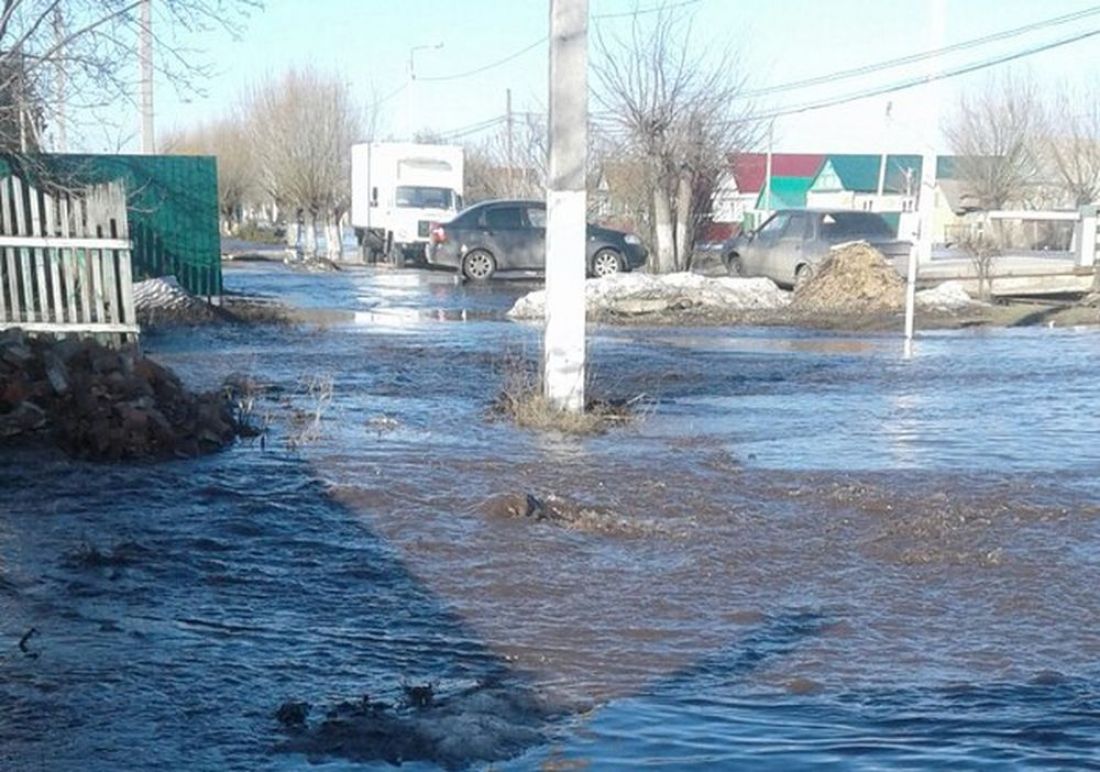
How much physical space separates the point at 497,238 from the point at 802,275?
7852mm

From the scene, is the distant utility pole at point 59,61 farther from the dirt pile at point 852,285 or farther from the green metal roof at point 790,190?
the green metal roof at point 790,190

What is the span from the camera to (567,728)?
4875mm

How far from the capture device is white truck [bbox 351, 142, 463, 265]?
39.5 metres

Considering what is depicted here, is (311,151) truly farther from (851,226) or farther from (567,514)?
(567,514)

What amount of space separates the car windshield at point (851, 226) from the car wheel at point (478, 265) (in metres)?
7.43

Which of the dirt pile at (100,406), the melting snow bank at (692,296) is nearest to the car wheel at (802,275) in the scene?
the melting snow bank at (692,296)

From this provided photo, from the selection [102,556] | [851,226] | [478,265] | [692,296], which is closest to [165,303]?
[692,296]

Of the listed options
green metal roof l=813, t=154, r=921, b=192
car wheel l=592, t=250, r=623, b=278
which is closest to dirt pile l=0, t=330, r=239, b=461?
car wheel l=592, t=250, r=623, b=278

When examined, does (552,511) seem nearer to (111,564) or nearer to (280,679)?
(111,564)

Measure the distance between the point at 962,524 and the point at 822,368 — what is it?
803 centimetres

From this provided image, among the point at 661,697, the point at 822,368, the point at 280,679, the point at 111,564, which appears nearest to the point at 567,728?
the point at 661,697

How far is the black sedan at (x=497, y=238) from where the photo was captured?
30484mm

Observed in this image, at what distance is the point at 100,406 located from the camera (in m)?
9.44

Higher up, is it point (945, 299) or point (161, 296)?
point (161, 296)
